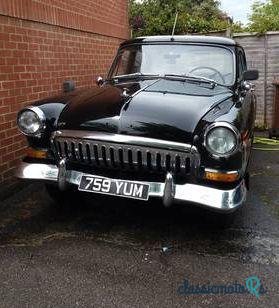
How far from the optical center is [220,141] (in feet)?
10.7

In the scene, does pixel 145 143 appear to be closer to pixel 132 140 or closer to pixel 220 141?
pixel 132 140

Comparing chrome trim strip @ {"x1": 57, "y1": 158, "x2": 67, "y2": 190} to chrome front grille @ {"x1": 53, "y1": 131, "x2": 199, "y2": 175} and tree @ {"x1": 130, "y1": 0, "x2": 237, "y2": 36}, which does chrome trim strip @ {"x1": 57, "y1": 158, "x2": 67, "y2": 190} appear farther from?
tree @ {"x1": 130, "y1": 0, "x2": 237, "y2": 36}

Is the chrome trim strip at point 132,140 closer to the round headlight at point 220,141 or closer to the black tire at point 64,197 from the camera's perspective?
the round headlight at point 220,141

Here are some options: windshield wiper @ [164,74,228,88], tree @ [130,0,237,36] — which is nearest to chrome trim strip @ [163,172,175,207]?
windshield wiper @ [164,74,228,88]

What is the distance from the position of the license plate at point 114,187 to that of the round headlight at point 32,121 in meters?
0.59

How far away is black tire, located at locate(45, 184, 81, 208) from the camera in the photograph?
14.0 feet

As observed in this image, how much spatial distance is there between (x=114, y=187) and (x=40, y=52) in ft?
9.21

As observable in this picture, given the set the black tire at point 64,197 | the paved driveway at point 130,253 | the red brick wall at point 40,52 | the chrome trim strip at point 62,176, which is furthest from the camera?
the red brick wall at point 40,52

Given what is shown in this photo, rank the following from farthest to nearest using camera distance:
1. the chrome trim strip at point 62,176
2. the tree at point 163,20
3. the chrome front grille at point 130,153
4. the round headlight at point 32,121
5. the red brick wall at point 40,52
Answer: the tree at point 163,20, the red brick wall at point 40,52, the round headlight at point 32,121, the chrome trim strip at point 62,176, the chrome front grille at point 130,153

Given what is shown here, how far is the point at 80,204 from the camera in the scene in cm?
446

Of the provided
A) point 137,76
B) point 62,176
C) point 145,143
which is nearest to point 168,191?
point 145,143

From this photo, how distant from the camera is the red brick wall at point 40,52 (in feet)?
15.9

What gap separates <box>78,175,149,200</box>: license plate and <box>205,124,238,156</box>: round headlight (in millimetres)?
582

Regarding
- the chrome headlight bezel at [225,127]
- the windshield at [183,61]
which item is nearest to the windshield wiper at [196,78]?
the windshield at [183,61]
